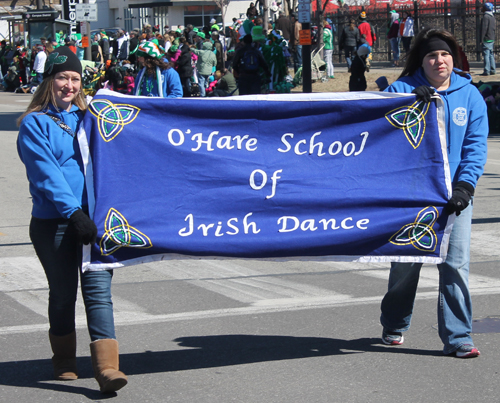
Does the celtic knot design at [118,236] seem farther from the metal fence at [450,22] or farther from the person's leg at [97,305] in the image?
the metal fence at [450,22]

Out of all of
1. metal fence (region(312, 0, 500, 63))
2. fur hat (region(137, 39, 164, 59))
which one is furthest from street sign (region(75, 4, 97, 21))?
fur hat (region(137, 39, 164, 59))

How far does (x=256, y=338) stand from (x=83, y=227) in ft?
5.28

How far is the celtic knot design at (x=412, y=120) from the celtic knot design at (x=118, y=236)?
61.9 inches

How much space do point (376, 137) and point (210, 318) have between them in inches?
71.4

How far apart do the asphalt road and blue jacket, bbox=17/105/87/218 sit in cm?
99

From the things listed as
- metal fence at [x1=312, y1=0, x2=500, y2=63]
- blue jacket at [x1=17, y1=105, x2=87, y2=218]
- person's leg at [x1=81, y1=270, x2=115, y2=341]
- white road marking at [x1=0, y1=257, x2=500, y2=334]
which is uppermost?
metal fence at [x1=312, y1=0, x2=500, y2=63]

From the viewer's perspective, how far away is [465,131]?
4586 mm

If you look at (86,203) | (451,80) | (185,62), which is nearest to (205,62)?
(185,62)

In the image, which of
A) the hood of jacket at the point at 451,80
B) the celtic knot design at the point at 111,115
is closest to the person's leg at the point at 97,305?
the celtic knot design at the point at 111,115

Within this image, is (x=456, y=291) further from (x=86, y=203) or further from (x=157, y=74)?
(x=157, y=74)

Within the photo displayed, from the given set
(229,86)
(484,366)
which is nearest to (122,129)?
(484,366)

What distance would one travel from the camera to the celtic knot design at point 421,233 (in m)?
4.56

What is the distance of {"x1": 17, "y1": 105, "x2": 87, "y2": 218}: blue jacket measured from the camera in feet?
13.1

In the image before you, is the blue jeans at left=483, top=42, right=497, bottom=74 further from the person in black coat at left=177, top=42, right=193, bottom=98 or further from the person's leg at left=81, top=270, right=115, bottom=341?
the person's leg at left=81, top=270, right=115, bottom=341
